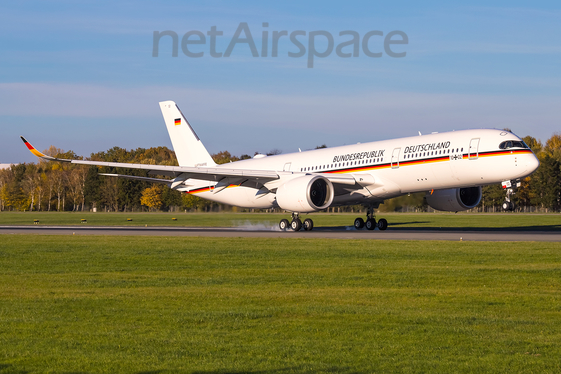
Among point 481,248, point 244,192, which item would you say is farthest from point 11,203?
point 481,248

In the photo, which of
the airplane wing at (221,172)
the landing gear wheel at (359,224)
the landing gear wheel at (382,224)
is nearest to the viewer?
the airplane wing at (221,172)

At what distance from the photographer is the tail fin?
1881 inches

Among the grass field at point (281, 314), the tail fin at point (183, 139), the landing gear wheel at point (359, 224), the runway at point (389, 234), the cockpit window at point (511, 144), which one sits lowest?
the grass field at point (281, 314)

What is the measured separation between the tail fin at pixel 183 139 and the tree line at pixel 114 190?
58229 mm

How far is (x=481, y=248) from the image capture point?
913 inches

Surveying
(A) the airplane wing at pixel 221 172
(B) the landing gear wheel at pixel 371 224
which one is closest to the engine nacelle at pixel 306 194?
(A) the airplane wing at pixel 221 172

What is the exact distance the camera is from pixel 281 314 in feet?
34.2

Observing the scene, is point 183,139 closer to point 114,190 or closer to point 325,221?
point 325,221

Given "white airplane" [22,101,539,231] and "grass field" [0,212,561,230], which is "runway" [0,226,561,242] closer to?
"white airplane" [22,101,539,231]

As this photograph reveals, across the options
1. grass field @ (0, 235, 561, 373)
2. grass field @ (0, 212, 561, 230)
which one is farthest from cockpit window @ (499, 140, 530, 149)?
grass field @ (0, 212, 561, 230)

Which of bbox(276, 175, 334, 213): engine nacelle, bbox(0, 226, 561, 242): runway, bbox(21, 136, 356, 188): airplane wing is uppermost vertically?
bbox(21, 136, 356, 188): airplane wing

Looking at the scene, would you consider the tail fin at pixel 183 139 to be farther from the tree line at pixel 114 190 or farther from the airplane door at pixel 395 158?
the tree line at pixel 114 190

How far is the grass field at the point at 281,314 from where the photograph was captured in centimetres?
751

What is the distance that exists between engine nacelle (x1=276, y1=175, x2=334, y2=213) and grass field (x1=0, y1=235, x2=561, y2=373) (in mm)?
14416
